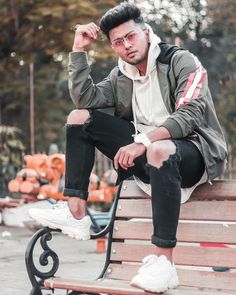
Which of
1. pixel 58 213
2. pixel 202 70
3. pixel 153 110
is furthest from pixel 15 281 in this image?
pixel 202 70

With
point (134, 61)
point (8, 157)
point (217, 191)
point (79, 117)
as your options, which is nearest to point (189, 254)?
point (217, 191)

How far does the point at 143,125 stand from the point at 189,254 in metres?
0.68

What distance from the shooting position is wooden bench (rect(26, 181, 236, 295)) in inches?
122

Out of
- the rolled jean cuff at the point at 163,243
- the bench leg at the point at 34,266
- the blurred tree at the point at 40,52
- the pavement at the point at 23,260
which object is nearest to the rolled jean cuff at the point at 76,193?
the bench leg at the point at 34,266

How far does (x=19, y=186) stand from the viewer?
956 cm

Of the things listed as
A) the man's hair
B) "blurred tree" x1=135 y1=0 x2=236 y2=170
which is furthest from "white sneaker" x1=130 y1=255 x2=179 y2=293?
"blurred tree" x1=135 y1=0 x2=236 y2=170

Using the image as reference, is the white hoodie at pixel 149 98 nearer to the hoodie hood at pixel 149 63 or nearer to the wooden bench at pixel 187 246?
the hoodie hood at pixel 149 63

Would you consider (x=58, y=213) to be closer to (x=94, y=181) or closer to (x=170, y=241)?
(x=170, y=241)

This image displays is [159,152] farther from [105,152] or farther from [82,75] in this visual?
[82,75]

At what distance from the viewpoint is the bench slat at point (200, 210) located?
3.21 meters

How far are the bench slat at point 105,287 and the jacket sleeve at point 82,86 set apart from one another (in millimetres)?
877

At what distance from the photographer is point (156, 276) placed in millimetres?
2719

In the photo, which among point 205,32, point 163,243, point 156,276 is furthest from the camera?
point 205,32

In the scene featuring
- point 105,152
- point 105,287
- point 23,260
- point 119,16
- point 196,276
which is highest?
point 119,16
